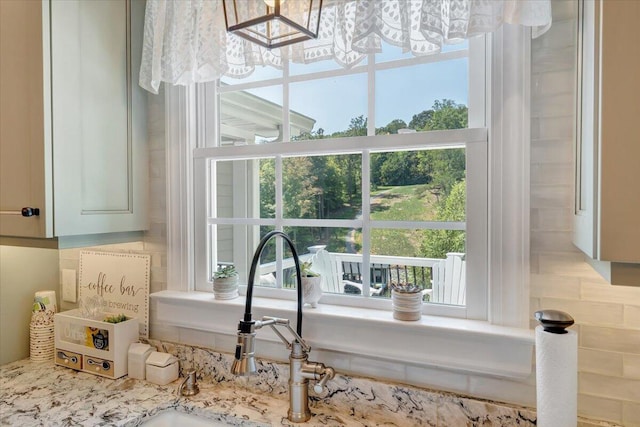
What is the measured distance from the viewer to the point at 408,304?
1.12 metres

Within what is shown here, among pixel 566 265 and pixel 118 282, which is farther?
pixel 118 282

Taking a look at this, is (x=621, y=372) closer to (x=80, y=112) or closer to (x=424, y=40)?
(x=424, y=40)

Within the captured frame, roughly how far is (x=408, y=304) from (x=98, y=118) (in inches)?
48.3

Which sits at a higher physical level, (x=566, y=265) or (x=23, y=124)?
(x=23, y=124)

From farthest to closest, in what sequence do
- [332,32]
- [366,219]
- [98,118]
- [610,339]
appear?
[98,118], [366,219], [332,32], [610,339]

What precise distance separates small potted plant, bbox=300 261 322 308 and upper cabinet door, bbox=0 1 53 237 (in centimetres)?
81

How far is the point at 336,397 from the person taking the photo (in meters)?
1.20

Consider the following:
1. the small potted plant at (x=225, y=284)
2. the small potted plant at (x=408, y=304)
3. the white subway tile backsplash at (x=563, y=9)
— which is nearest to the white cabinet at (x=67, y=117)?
the small potted plant at (x=225, y=284)

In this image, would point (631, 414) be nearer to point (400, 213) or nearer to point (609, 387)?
point (609, 387)

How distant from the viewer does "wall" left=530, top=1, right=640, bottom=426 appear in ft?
3.09

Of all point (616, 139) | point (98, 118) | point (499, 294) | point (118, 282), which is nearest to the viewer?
point (616, 139)

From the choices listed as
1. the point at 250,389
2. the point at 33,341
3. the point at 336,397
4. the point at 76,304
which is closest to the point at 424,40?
the point at 336,397

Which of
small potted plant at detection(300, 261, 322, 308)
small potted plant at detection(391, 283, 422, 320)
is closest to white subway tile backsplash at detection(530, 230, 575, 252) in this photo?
small potted plant at detection(391, 283, 422, 320)

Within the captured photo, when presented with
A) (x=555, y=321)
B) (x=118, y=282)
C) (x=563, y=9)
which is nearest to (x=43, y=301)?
(x=118, y=282)
